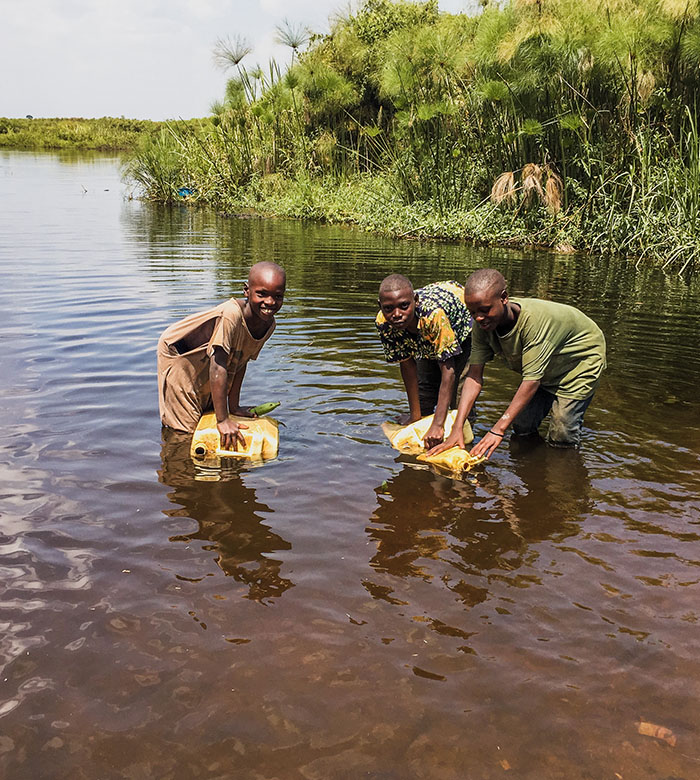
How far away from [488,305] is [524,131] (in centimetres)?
1001

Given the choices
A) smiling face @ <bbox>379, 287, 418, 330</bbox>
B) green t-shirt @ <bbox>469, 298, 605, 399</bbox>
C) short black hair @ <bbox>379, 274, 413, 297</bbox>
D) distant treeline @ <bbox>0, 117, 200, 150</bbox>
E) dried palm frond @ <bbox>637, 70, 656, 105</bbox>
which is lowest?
green t-shirt @ <bbox>469, 298, 605, 399</bbox>

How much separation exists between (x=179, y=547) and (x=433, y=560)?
1188 millimetres

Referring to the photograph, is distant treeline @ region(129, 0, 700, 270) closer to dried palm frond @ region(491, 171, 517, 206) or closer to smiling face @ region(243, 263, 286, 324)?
dried palm frond @ region(491, 171, 517, 206)

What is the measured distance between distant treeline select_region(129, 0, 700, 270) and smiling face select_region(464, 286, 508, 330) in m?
8.35

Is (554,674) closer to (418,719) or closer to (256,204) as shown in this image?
(418,719)

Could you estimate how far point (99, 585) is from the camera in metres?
3.00

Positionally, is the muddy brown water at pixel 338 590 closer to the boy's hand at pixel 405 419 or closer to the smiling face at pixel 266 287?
the boy's hand at pixel 405 419

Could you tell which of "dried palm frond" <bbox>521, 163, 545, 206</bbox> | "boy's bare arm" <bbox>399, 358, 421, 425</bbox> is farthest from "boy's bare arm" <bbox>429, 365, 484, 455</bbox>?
"dried palm frond" <bbox>521, 163, 545, 206</bbox>

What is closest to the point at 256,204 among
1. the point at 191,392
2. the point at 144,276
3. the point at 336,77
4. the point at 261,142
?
the point at 261,142

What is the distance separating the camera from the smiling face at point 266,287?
4.18 meters

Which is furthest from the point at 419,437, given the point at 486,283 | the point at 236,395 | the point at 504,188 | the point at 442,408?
the point at 504,188

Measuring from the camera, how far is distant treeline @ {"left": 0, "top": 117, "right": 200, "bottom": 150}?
63.8 m

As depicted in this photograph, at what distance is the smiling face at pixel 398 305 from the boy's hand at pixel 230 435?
114cm

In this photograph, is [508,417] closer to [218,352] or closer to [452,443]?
[452,443]
